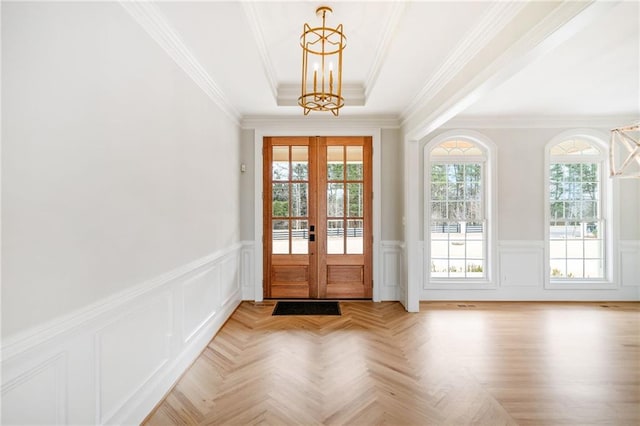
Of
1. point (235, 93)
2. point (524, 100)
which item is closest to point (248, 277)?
point (235, 93)

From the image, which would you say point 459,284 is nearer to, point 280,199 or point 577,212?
point 577,212

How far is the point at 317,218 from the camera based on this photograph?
4.62 m

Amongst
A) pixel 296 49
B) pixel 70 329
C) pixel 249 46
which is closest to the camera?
pixel 70 329

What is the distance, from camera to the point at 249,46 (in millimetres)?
2570

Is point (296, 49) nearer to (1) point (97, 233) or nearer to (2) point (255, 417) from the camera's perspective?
(1) point (97, 233)

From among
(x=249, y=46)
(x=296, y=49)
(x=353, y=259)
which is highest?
(x=296, y=49)

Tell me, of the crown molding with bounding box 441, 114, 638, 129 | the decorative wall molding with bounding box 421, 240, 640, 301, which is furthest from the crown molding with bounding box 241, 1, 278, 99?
the decorative wall molding with bounding box 421, 240, 640, 301

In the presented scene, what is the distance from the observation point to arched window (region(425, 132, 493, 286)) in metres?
4.69

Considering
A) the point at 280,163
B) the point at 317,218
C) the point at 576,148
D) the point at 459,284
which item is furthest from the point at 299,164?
the point at 576,148

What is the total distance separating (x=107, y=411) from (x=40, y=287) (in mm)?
871

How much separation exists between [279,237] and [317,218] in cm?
63

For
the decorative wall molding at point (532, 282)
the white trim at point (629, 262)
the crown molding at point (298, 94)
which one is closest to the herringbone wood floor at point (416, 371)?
the decorative wall molding at point (532, 282)

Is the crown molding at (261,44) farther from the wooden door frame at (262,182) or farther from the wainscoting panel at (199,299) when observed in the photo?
the wainscoting panel at (199,299)

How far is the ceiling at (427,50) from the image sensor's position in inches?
79.3
